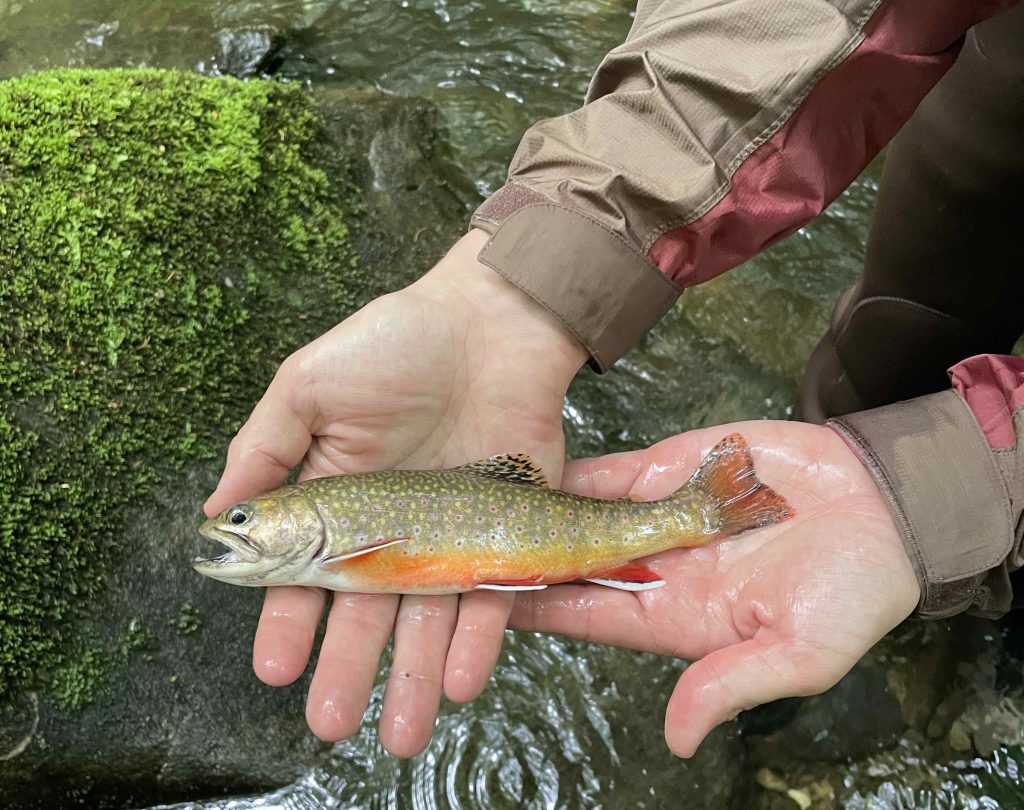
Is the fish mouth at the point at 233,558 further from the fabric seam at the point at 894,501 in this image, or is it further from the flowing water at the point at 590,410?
the fabric seam at the point at 894,501

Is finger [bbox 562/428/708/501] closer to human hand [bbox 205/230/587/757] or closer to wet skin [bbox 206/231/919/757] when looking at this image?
wet skin [bbox 206/231/919/757]

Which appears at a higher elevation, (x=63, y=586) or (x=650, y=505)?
(x=650, y=505)

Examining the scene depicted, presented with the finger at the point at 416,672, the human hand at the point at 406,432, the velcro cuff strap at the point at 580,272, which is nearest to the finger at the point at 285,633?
the human hand at the point at 406,432

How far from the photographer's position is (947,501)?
3.00 metres

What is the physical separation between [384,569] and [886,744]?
10.3 ft

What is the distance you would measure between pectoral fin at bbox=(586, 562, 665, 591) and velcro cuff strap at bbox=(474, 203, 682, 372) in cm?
95

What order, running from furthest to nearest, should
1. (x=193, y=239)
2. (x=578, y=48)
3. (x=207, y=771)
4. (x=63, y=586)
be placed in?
(x=578, y=48) < (x=193, y=239) < (x=207, y=771) < (x=63, y=586)

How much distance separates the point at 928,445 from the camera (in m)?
3.11

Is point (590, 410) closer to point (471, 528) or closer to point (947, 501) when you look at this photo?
point (471, 528)

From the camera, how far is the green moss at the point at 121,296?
12.3 feet

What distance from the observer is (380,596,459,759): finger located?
3014 millimetres

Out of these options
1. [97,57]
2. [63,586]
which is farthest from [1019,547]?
[97,57]

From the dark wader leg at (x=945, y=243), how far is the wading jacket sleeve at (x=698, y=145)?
1.79 feet

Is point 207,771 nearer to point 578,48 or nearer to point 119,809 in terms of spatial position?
point 119,809
